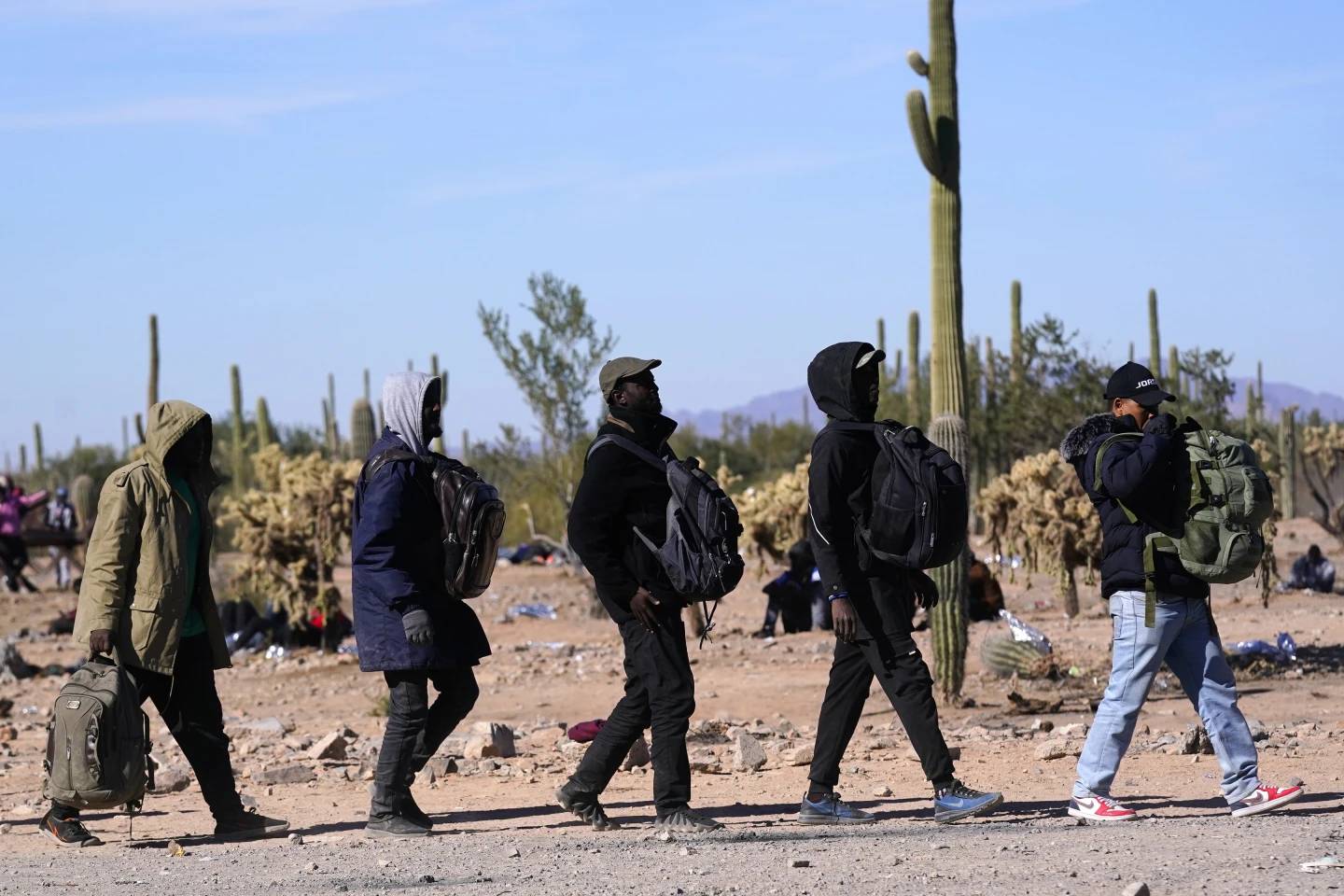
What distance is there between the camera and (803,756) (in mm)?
9102

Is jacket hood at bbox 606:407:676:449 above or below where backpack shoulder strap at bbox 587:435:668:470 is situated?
above

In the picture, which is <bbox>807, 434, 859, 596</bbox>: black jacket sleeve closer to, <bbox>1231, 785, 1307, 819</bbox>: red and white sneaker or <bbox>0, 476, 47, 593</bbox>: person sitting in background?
Answer: <bbox>1231, 785, 1307, 819</bbox>: red and white sneaker

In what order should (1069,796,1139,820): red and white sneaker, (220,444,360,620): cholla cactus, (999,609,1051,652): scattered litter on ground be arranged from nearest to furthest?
(1069,796,1139,820): red and white sneaker → (999,609,1051,652): scattered litter on ground → (220,444,360,620): cholla cactus

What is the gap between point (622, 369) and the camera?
684 cm

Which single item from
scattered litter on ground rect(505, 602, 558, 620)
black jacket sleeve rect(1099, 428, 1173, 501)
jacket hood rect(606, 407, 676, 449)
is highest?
jacket hood rect(606, 407, 676, 449)

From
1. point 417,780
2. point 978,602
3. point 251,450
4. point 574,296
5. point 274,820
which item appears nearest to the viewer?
point 274,820

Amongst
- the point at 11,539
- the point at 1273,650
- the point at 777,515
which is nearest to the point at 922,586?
the point at 1273,650

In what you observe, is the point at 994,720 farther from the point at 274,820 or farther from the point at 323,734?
the point at 274,820

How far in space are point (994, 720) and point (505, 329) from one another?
12987 mm

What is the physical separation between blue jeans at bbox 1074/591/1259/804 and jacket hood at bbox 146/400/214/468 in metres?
3.53

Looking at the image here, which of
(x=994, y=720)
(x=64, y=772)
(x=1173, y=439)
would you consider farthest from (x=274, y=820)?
(x=994, y=720)

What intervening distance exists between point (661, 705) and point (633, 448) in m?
0.95

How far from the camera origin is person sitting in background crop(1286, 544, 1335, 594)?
64.2ft

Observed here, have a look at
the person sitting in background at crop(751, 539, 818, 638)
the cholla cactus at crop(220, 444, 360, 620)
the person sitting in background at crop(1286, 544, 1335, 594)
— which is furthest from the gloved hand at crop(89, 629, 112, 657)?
the person sitting in background at crop(1286, 544, 1335, 594)
